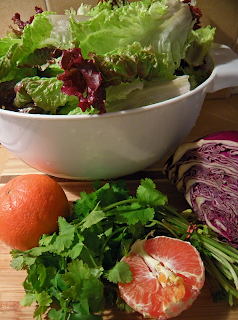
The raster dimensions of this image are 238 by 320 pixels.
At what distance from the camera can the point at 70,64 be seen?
58cm

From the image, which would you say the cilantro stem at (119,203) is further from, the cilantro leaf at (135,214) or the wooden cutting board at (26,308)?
the wooden cutting board at (26,308)

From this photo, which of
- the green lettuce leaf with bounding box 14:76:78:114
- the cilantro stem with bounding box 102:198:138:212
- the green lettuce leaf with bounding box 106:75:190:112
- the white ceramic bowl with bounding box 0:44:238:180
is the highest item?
the green lettuce leaf with bounding box 14:76:78:114

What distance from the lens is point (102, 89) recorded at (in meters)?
0.60

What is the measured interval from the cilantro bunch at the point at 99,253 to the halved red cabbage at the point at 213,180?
1.5 inches

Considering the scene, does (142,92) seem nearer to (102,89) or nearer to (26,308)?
(102,89)

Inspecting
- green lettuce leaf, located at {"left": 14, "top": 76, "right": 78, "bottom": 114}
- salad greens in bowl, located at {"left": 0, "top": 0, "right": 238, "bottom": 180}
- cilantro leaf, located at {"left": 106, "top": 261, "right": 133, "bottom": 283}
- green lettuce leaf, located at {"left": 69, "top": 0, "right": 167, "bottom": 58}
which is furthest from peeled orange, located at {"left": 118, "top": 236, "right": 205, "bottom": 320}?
green lettuce leaf, located at {"left": 69, "top": 0, "right": 167, "bottom": 58}

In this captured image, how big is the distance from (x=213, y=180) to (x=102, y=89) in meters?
0.34

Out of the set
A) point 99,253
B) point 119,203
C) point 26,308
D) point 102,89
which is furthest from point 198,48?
point 26,308

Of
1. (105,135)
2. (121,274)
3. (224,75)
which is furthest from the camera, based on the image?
(224,75)

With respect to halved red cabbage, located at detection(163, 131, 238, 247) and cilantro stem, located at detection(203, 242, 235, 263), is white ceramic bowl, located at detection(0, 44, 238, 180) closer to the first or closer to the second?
halved red cabbage, located at detection(163, 131, 238, 247)

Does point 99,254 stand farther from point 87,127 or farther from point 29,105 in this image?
point 29,105

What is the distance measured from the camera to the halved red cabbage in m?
0.65

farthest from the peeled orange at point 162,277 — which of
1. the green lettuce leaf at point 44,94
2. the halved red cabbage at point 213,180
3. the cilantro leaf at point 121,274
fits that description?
the green lettuce leaf at point 44,94

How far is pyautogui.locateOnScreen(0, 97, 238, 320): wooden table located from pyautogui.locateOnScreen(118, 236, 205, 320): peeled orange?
6 cm
